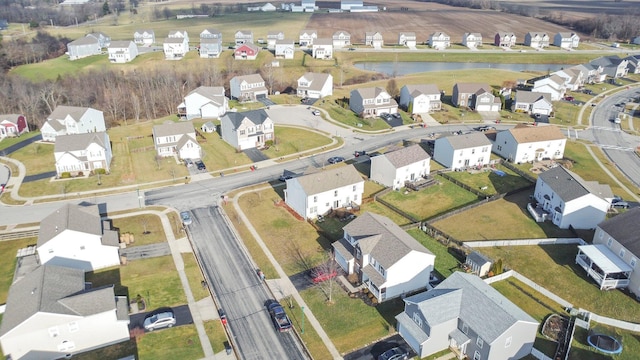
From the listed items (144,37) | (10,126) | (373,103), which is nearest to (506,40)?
(373,103)

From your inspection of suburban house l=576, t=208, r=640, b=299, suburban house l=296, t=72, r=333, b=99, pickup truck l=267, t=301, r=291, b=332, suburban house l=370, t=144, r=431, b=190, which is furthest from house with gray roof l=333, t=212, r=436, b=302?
suburban house l=296, t=72, r=333, b=99

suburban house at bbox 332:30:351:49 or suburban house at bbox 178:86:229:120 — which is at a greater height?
suburban house at bbox 332:30:351:49

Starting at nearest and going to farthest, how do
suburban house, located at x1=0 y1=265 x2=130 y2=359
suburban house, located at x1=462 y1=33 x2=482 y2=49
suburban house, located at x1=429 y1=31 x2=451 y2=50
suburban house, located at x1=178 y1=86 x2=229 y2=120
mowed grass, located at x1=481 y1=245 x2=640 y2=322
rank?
1. suburban house, located at x1=0 y1=265 x2=130 y2=359
2. mowed grass, located at x1=481 y1=245 x2=640 y2=322
3. suburban house, located at x1=178 y1=86 x2=229 y2=120
4. suburban house, located at x1=429 y1=31 x2=451 y2=50
5. suburban house, located at x1=462 y1=33 x2=482 y2=49

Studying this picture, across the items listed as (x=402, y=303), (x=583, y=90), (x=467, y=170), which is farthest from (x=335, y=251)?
(x=583, y=90)

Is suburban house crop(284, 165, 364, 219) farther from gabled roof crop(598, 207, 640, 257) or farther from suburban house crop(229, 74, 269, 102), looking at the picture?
suburban house crop(229, 74, 269, 102)

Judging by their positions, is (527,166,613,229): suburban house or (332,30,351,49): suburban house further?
(332,30,351,49): suburban house

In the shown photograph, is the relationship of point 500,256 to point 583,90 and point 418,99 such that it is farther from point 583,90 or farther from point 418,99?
point 583,90

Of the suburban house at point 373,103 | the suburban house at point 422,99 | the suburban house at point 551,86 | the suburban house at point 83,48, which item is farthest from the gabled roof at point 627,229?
the suburban house at point 83,48

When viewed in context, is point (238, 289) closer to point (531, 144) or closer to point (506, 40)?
point (531, 144)

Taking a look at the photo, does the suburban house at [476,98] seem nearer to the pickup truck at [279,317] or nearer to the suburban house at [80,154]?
the suburban house at [80,154]
